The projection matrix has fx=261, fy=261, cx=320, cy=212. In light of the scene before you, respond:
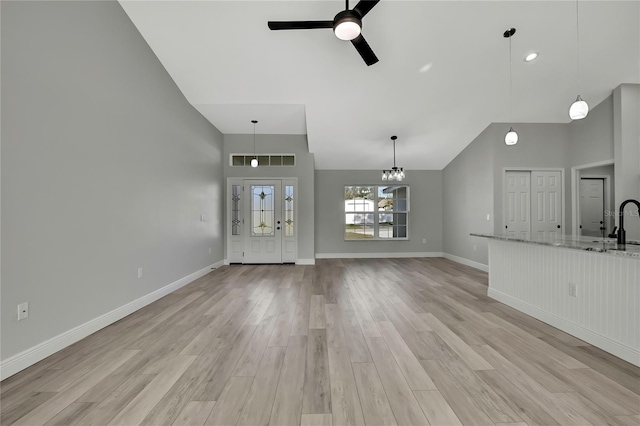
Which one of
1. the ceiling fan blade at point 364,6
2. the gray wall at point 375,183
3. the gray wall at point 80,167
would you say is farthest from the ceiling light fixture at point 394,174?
the gray wall at point 80,167

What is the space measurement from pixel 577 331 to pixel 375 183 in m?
5.28

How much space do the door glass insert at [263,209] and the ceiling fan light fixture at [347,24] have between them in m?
4.48

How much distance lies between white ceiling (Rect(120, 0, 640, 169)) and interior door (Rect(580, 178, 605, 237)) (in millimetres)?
1577

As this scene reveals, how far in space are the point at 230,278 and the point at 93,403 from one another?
3376 mm

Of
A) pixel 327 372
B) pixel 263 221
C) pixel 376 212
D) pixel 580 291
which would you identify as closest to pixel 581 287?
pixel 580 291

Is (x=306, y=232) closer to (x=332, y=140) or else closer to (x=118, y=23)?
(x=332, y=140)

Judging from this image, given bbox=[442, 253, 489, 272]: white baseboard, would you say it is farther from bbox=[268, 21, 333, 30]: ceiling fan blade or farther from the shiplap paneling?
bbox=[268, 21, 333, 30]: ceiling fan blade

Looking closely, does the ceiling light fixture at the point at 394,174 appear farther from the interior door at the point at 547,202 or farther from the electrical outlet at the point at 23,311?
the electrical outlet at the point at 23,311

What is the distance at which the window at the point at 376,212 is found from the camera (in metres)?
7.42

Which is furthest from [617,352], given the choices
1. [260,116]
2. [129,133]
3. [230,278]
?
[260,116]

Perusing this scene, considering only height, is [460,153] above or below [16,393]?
above

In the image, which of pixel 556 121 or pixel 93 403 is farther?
pixel 556 121

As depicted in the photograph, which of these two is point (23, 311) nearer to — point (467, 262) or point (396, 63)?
point (396, 63)

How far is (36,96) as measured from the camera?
2.20 meters
